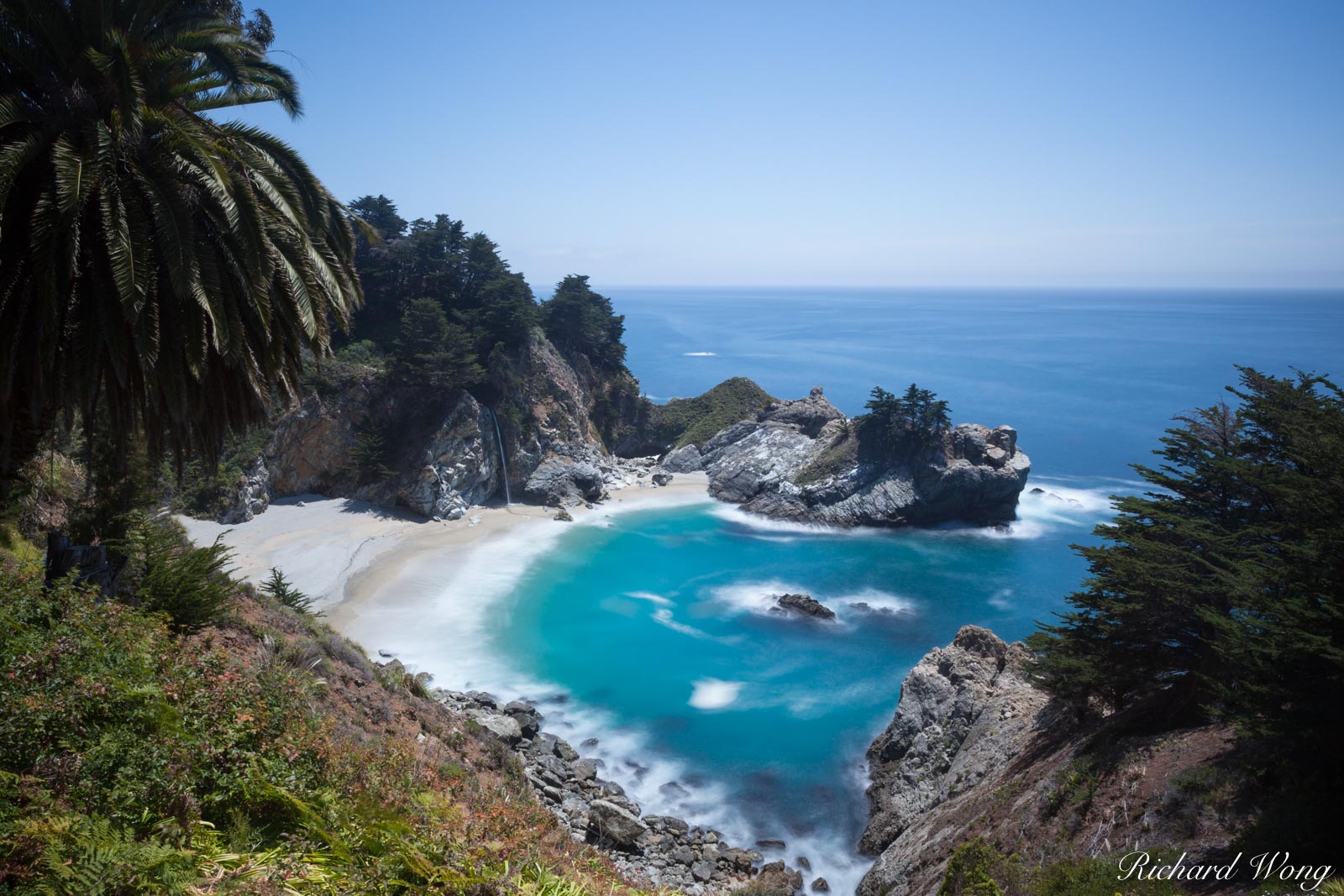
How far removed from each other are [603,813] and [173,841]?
1500 centimetres

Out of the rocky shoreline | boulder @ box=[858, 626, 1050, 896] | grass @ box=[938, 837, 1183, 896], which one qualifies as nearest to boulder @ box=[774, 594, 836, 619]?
boulder @ box=[858, 626, 1050, 896]

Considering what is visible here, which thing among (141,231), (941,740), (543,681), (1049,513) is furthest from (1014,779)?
(1049,513)

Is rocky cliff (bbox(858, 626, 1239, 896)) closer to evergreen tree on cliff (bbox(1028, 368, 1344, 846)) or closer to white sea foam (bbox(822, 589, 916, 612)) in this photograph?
evergreen tree on cliff (bbox(1028, 368, 1344, 846))

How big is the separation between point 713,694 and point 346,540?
2220 cm

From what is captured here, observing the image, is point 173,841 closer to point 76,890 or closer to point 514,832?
point 76,890

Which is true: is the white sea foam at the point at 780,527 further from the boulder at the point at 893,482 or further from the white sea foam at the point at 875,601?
the white sea foam at the point at 875,601

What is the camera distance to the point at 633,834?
58.6 ft

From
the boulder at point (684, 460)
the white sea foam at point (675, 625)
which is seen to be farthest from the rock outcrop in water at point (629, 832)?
the boulder at point (684, 460)

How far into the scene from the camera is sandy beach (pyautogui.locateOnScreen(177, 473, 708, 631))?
1230 inches

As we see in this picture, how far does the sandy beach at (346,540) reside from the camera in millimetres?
31250

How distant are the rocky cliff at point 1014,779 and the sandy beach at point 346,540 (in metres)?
22.6

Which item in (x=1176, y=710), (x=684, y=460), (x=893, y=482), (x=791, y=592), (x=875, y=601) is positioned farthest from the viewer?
(x=684, y=460)

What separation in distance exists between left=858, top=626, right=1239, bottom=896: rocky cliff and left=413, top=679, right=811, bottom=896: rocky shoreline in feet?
9.40

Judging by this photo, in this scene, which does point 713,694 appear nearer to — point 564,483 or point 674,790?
point 674,790
